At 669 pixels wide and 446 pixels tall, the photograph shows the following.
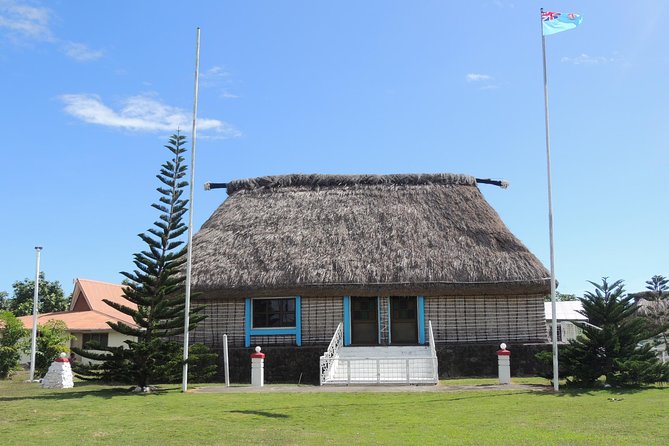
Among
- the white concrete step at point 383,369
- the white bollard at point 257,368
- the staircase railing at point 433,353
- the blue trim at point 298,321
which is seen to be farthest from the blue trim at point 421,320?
the white bollard at point 257,368

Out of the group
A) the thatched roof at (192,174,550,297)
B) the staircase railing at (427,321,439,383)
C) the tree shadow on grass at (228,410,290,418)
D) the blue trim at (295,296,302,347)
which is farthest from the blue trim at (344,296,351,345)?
the tree shadow on grass at (228,410,290,418)

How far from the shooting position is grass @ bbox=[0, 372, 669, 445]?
355 inches

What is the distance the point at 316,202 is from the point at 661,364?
1186 cm

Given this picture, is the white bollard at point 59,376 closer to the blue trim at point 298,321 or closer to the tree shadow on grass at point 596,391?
the blue trim at point 298,321

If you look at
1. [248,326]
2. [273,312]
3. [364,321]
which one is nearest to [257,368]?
[248,326]

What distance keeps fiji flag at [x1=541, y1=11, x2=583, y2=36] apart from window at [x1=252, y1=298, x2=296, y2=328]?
10.1 metres

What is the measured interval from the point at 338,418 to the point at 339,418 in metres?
0.02

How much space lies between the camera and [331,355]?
17500 millimetres

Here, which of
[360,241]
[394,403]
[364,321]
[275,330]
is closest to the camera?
[394,403]

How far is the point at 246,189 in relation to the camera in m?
24.2

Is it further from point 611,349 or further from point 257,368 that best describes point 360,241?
point 611,349

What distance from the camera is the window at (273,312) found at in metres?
19.5

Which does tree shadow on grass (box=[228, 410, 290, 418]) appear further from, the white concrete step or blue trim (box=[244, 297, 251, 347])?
blue trim (box=[244, 297, 251, 347])

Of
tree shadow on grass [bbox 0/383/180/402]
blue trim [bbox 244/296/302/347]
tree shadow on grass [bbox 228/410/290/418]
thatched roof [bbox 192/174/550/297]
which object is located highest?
thatched roof [bbox 192/174/550/297]
